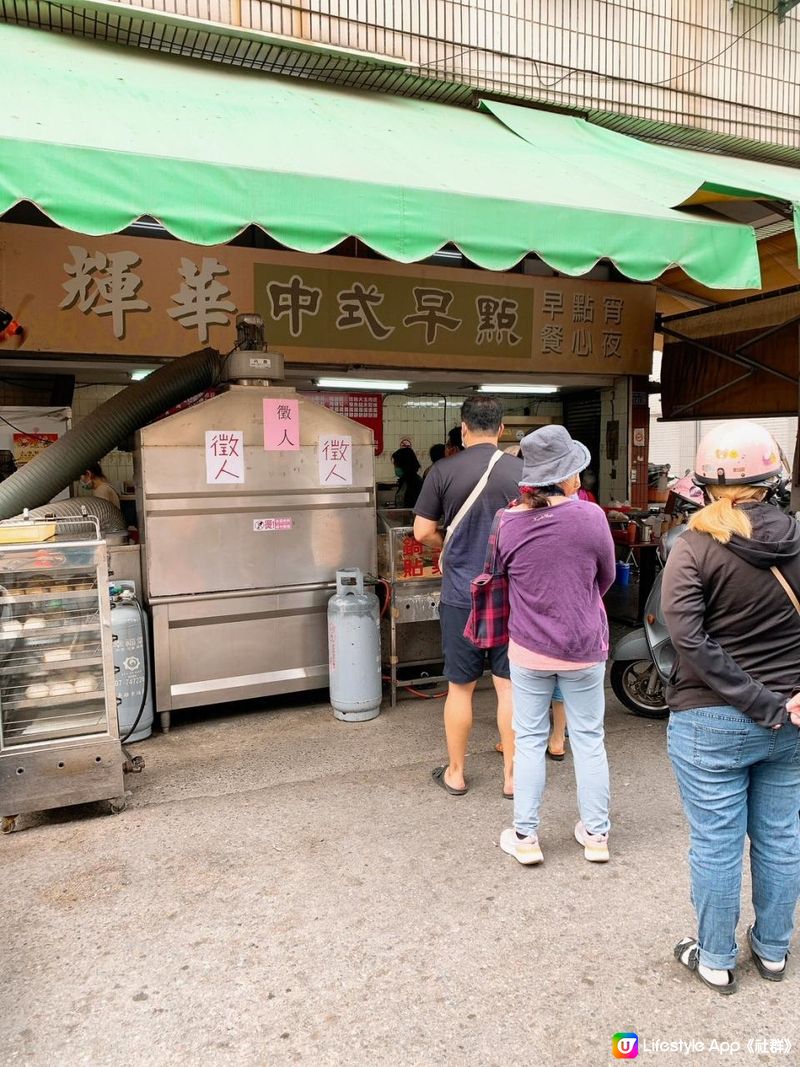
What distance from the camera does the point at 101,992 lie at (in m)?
2.60

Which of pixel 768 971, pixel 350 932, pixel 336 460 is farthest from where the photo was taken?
pixel 336 460

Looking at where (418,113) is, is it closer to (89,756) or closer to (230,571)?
(230,571)

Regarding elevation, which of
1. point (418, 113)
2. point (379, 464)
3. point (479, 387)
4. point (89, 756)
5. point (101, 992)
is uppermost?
point (418, 113)

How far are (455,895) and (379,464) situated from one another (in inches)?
303

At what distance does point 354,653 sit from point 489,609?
183 cm

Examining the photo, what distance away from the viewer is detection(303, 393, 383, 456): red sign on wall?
9.74 metres

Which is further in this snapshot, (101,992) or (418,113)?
(418,113)

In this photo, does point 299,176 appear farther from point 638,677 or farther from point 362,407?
point 362,407

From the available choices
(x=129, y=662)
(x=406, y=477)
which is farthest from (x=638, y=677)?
(x=406, y=477)

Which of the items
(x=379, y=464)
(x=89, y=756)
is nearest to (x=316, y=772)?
(x=89, y=756)

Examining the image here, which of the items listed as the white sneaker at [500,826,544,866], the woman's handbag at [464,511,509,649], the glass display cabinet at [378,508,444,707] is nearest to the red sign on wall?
the glass display cabinet at [378,508,444,707]

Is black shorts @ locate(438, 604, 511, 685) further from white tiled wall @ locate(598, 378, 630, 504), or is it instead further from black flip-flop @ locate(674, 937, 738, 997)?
white tiled wall @ locate(598, 378, 630, 504)

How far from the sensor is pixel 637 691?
5387 millimetres

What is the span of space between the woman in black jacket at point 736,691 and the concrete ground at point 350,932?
0.36 meters
